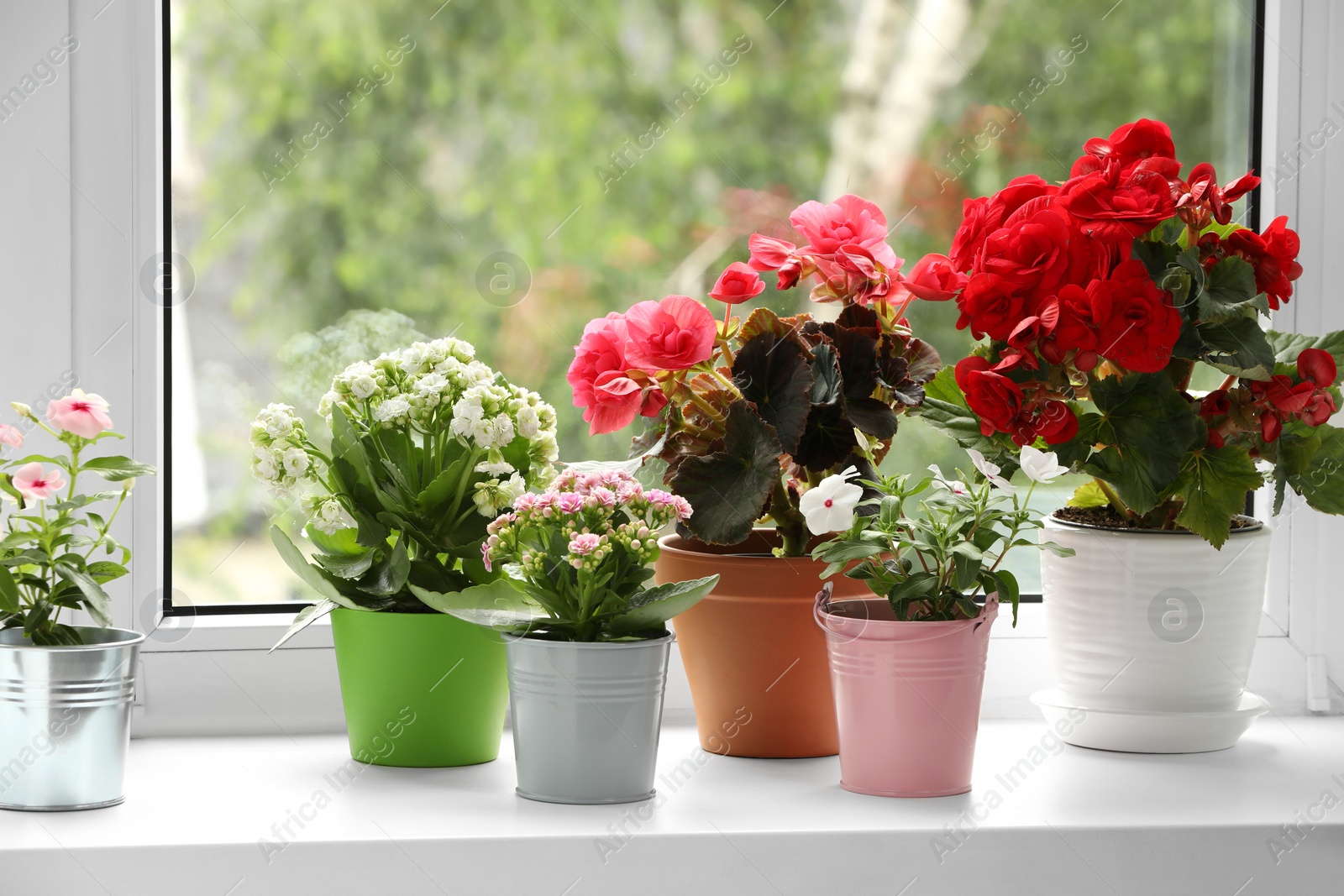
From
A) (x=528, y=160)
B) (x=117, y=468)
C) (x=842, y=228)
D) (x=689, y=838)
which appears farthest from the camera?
(x=528, y=160)

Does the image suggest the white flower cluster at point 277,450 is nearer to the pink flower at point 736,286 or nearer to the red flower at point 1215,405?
the pink flower at point 736,286

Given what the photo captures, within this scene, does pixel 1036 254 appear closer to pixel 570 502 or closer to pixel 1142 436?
pixel 1142 436

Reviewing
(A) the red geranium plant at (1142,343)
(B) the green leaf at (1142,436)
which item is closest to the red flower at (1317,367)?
(A) the red geranium plant at (1142,343)

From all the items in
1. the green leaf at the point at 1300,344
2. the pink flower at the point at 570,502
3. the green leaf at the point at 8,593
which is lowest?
the green leaf at the point at 8,593

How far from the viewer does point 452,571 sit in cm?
108

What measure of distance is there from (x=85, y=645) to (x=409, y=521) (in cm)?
28

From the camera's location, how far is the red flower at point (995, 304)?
3.35 feet

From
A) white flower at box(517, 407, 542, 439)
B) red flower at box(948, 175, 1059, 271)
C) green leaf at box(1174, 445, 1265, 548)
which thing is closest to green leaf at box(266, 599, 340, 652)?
white flower at box(517, 407, 542, 439)

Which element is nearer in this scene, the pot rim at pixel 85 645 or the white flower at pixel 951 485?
the pot rim at pixel 85 645

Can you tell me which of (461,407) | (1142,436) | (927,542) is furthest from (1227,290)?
(461,407)

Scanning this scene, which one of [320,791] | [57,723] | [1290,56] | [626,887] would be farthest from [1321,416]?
[57,723]

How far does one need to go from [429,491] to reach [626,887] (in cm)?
38

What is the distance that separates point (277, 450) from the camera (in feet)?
3.47

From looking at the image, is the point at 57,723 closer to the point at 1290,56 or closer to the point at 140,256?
the point at 140,256
